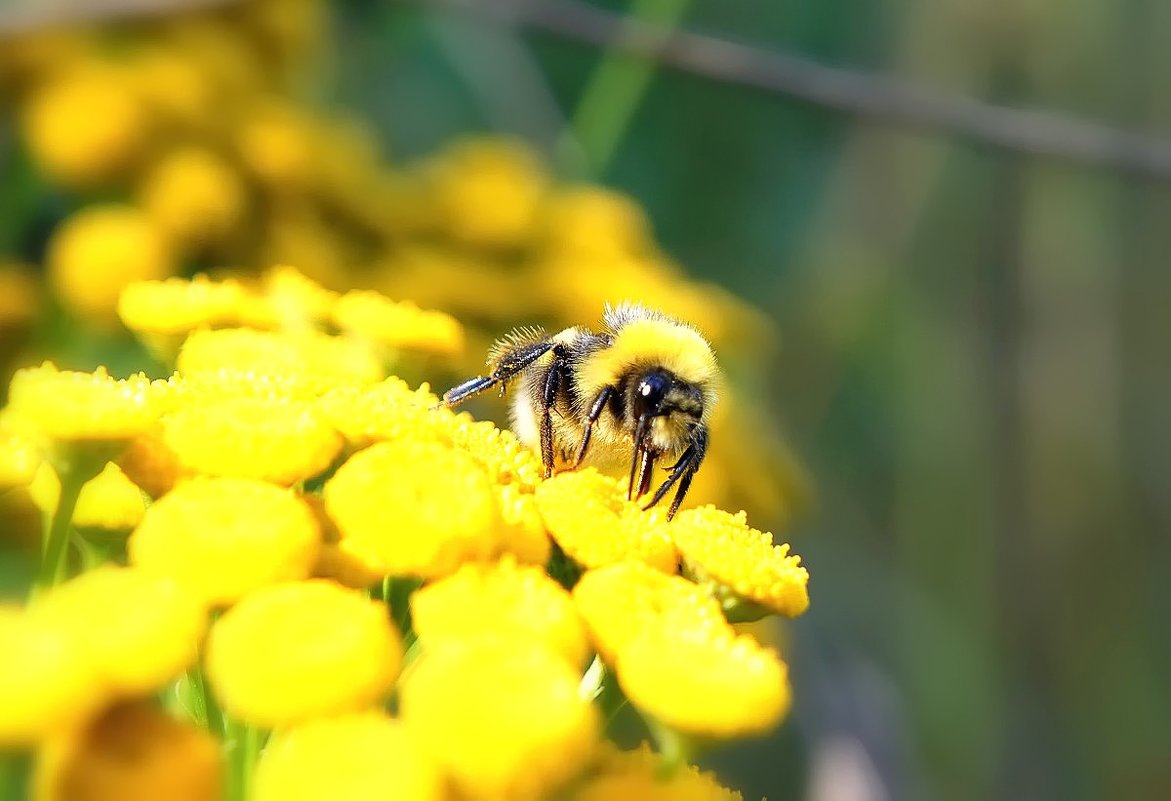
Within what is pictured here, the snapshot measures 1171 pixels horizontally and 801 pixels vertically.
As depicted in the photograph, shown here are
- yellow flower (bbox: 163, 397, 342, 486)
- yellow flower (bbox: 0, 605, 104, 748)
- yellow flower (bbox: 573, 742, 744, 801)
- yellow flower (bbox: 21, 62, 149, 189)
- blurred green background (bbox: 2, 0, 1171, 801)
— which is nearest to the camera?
yellow flower (bbox: 0, 605, 104, 748)

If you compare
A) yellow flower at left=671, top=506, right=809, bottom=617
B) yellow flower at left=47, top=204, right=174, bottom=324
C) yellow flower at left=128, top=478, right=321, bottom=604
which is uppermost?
yellow flower at left=671, top=506, right=809, bottom=617

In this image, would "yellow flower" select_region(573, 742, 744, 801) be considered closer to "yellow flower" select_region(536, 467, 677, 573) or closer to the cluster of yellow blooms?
the cluster of yellow blooms

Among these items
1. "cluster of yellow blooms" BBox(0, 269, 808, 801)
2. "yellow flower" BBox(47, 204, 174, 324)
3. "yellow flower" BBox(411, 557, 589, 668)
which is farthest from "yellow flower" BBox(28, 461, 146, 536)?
"yellow flower" BBox(47, 204, 174, 324)

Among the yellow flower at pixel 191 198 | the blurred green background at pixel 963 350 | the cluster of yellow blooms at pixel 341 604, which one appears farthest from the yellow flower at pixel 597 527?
the blurred green background at pixel 963 350

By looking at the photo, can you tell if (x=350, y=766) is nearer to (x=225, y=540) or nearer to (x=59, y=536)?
(x=225, y=540)

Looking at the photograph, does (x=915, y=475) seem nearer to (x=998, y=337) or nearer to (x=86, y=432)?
(x=998, y=337)

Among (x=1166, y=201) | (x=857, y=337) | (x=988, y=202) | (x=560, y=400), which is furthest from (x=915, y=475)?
(x=560, y=400)

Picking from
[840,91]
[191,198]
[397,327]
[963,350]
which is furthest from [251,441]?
[963,350]
